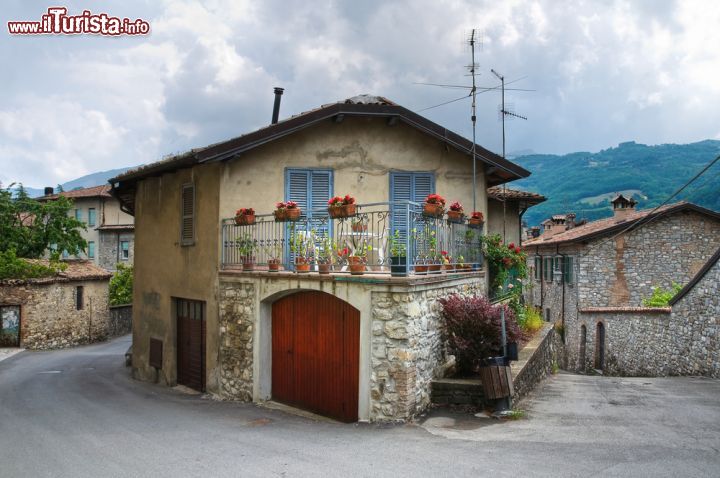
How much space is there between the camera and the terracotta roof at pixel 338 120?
40.0 ft

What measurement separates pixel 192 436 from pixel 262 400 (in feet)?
8.36

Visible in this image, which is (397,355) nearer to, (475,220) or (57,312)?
(475,220)

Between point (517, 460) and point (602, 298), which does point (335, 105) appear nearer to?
point (517, 460)

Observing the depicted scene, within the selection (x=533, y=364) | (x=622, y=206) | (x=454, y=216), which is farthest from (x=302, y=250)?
(x=622, y=206)

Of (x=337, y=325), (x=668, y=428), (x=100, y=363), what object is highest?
(x=337, y=325)

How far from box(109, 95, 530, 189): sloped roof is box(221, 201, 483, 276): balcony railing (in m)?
1.60

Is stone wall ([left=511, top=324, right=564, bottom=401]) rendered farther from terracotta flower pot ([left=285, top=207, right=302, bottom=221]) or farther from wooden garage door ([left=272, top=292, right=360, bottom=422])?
terracotta flower pot ([left=285, top=207, right=302, bottom=221])


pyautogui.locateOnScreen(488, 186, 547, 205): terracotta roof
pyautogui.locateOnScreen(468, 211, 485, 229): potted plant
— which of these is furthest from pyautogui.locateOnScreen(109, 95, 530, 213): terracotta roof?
pyautogui.locateOnScreen(488, 186, 547, 205): terracotta roof

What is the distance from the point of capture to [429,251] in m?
11.0

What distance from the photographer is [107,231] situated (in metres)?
46.8

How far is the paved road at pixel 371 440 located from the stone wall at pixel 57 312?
672 inches

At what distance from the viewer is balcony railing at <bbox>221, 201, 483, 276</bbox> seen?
1038 centimetres

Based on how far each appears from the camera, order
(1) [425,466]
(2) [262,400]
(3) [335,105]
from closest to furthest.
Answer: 1. (1) [425,466]
2. (2) [262,400]
3. (3) [335,105]

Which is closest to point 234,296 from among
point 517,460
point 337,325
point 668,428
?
point 337,325
